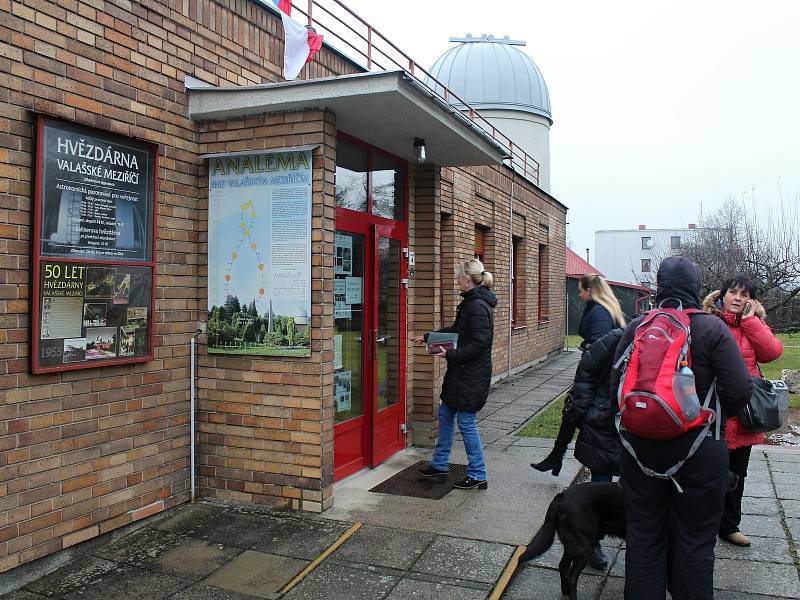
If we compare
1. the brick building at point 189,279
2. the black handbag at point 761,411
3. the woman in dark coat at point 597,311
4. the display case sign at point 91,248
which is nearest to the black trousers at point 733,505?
the black handbag at point 761,411

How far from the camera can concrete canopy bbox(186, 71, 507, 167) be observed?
4.93 meters

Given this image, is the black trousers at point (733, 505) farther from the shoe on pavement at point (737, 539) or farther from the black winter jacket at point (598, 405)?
the black winter jacket at point (598, 405)

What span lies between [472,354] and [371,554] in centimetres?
199

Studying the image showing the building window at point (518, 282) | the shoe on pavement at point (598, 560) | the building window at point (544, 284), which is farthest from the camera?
the building window at point (544, 284)

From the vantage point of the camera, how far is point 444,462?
620 cm

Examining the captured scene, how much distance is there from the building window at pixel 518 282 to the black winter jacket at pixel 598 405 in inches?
389

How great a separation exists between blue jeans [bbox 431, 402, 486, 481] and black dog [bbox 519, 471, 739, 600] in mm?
1866

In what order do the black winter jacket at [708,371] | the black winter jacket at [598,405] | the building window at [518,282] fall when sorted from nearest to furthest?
the black winter jacket at [708,371] → the black winter jacket at [598,405] → the building window at [518,282]

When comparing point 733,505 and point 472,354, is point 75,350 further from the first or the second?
point 733,505

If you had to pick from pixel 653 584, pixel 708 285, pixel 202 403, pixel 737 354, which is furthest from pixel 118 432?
pixel 708 285

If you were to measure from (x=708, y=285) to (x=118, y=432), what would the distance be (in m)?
16.5

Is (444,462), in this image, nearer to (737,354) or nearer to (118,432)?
(118,432)

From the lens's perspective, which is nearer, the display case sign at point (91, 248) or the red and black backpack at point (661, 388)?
the red and black backpack at point (661, 388)

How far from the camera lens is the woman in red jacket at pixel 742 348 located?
4.72m
